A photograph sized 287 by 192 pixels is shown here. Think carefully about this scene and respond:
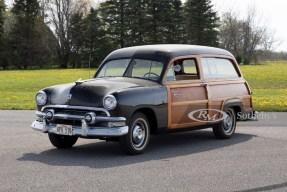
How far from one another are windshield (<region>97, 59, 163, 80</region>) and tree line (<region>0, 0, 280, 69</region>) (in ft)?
209

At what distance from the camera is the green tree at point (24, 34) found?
7688 cm

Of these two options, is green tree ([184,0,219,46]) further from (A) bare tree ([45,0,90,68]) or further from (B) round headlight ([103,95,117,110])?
(B) round headlight ([103,95,117,110])

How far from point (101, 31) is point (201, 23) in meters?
16.1

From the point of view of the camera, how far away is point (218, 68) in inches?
381

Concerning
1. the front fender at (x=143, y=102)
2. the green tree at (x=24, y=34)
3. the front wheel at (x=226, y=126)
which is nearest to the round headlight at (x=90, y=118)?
the front fender at (x=143, y=102)

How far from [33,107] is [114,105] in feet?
32.2

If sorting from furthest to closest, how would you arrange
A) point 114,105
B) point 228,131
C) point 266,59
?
point 266,59, point 228,131, point 114,105

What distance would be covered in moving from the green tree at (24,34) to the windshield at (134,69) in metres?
69.8

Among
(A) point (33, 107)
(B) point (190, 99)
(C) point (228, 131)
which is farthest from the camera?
(A) point (33, 107)

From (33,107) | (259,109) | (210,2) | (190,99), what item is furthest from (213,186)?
(210,2)

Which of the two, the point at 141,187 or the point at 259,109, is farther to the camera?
the point at 259,109

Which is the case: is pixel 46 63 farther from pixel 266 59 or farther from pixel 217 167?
pixel 217 167

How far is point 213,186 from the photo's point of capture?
18.8 ft

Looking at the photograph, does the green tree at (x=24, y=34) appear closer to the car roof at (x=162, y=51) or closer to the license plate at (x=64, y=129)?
the car roof at (x=162, y=51)
